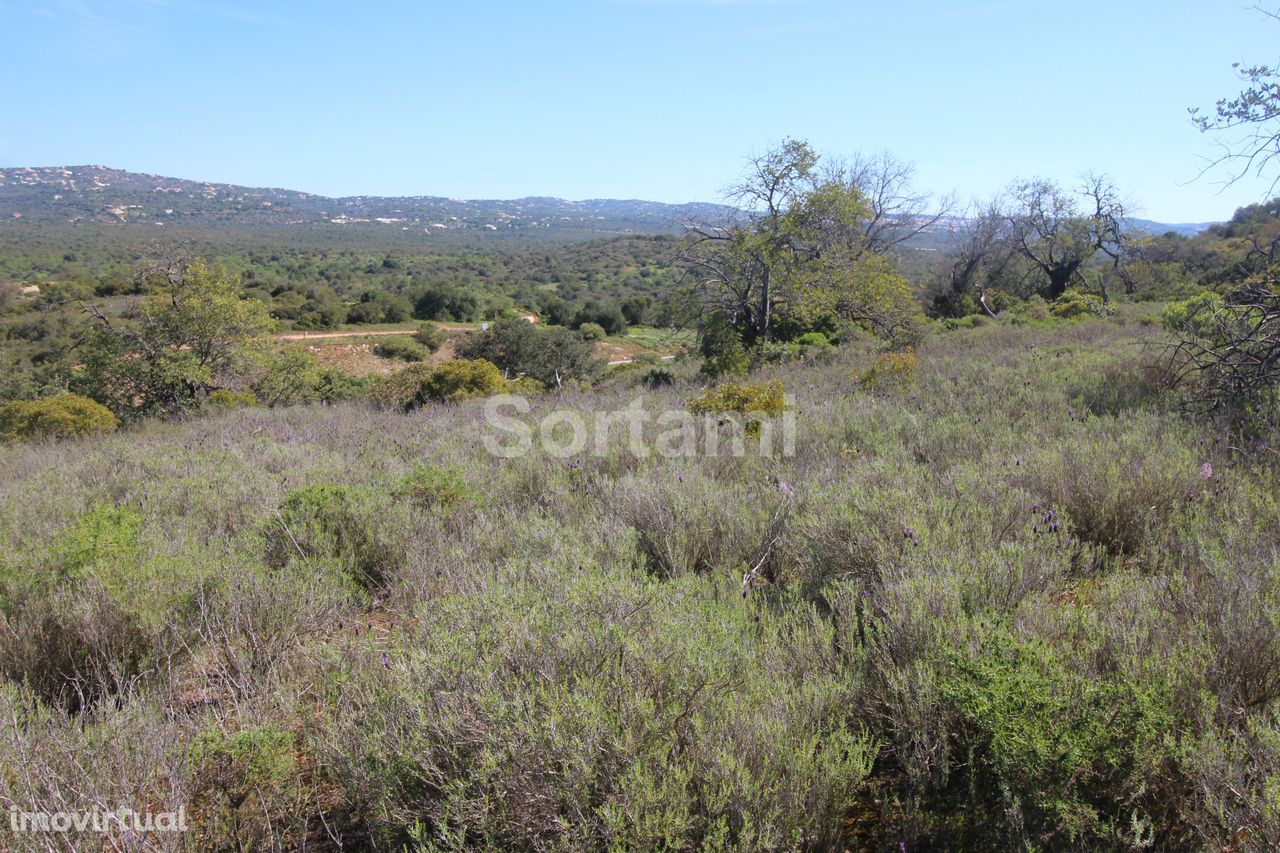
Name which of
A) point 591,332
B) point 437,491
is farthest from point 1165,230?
point 437,491

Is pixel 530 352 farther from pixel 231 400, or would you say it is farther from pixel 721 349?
pixel 721 349

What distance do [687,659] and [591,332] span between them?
40.8 m

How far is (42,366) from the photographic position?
94.7ft

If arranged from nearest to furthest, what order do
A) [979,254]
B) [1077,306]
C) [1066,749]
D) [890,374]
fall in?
1. [1066,749]
2. [890,374]
3. [1077,306]
4. [979,254]

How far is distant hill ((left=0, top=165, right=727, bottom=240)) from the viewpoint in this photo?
4633 inches

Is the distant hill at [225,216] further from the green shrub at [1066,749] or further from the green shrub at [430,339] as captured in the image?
the green shrub at [1066,749]

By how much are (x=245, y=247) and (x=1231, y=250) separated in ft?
314

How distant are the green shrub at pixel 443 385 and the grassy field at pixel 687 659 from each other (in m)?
9.24

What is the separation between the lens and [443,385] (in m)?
14.2

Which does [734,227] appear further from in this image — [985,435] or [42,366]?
[42,366]

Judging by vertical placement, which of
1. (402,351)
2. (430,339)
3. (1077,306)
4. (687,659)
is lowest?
(402,351)

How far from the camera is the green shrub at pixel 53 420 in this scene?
11.4 meters

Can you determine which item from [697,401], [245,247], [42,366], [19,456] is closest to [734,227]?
[697,401]

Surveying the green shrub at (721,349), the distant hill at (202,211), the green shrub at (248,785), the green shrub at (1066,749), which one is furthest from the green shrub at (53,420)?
the distant hill at (202,211)
